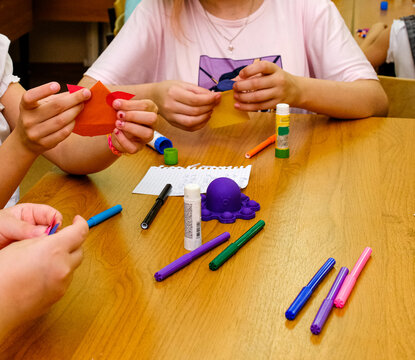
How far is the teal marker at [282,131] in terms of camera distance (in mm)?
1220

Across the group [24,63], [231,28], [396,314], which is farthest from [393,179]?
[24,63]

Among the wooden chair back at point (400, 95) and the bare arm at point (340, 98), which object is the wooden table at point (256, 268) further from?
the wooden chair back at point (400, 95)

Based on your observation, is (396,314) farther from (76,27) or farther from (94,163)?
(76,27)

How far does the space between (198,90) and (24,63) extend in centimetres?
393

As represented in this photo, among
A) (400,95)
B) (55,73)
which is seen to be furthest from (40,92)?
(55,73)

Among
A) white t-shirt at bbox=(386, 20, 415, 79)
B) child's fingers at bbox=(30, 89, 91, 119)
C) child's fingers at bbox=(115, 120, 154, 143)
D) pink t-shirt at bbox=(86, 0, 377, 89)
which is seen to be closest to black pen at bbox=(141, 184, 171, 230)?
child's fingers at bbox=(115, 120, 154, 143)

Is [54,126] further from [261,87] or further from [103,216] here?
[261,87]

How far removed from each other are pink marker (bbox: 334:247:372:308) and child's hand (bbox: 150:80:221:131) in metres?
0.59

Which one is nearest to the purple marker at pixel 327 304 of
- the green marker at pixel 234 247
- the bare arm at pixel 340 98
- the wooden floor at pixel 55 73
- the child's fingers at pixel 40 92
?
the green marker at pixel 234 247

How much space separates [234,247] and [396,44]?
2019mm

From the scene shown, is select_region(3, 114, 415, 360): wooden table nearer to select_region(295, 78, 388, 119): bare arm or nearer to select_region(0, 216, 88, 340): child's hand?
select_region(0, 216, 88, 340): child's hand

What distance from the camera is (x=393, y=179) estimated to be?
1.11 metres

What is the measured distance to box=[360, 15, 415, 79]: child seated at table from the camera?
2.44 m

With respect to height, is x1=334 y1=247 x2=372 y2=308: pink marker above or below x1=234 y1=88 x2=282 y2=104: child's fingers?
below
